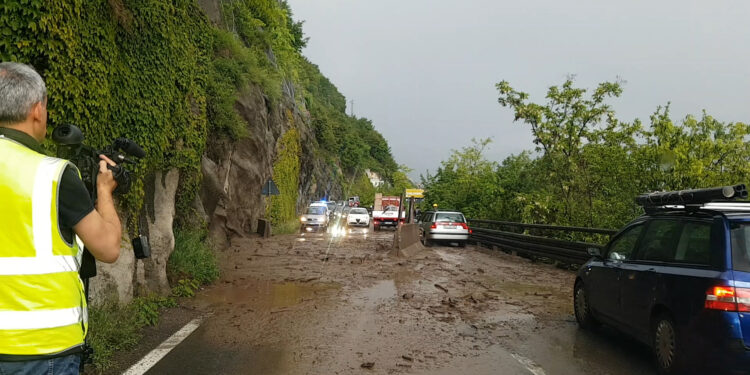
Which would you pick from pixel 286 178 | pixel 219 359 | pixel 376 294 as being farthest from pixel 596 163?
pixel 286 178

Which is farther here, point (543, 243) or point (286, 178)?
point (286, 178)

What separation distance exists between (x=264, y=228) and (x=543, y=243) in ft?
47.0

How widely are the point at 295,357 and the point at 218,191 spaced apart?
1108 centimetres

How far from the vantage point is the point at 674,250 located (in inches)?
217

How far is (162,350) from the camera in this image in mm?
Answer: 6070

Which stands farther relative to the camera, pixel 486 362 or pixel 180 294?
pixel 180 294

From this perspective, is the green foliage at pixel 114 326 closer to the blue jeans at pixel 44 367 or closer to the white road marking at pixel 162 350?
the white road marking at pixel 162 350

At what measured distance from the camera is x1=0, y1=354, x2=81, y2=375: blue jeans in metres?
2.00

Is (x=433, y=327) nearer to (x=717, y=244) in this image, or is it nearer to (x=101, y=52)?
(x=717, y=244)

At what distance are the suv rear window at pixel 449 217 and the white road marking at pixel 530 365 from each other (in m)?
17.0

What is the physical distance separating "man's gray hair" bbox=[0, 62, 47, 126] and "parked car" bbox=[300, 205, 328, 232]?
102 ft

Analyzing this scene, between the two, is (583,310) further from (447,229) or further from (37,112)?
(447,229)

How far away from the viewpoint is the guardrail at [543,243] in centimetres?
1405

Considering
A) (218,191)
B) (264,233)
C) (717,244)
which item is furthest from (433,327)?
(264,233)
